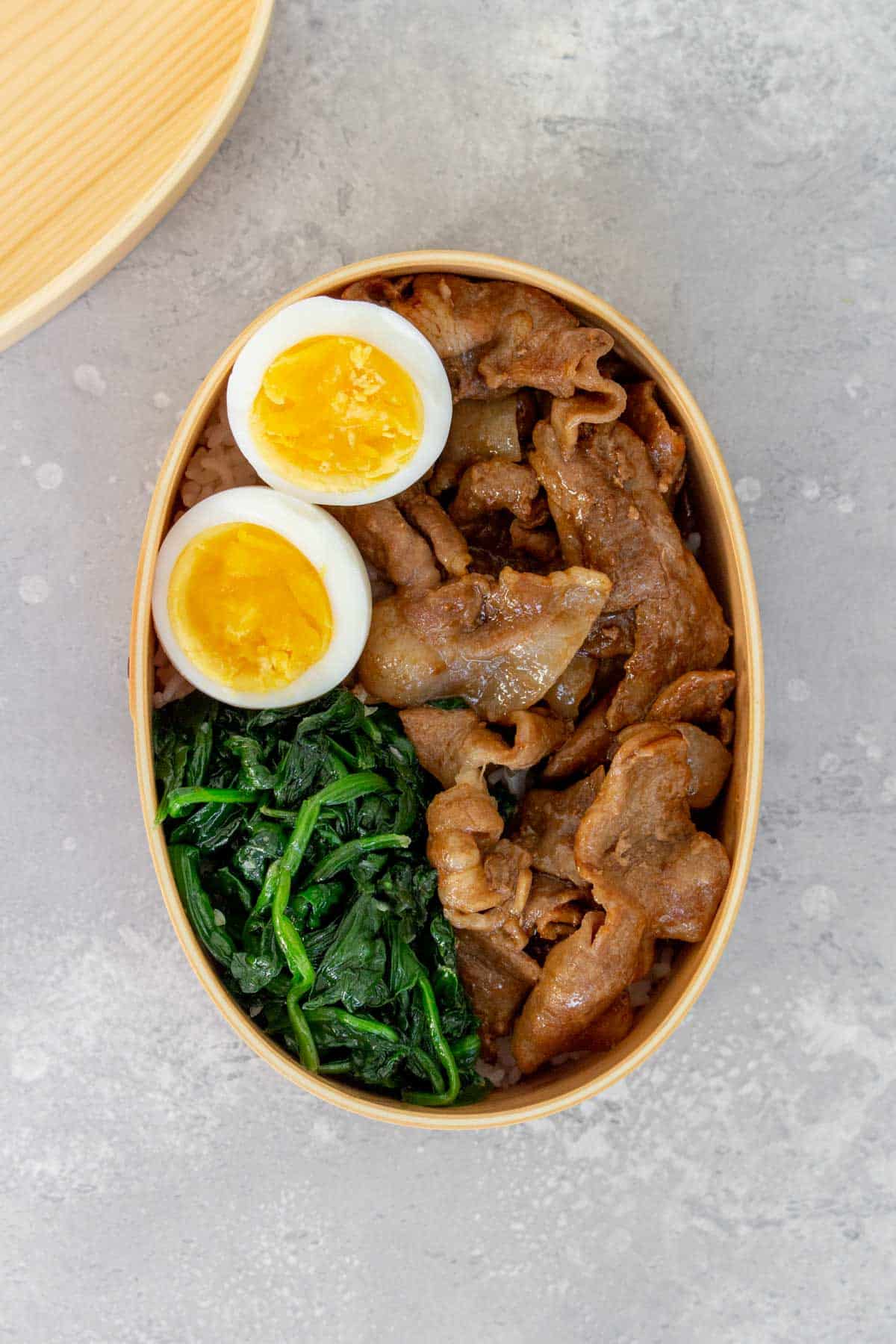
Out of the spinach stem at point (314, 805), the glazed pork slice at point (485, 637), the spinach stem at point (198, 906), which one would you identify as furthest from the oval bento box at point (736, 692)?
the glazed pork slice at point (485, 637)

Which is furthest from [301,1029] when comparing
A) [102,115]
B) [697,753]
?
[102,115]

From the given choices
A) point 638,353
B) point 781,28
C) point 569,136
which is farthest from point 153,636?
point 781,28

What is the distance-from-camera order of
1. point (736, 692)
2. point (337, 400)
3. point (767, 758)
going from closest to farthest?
point (337, 400) → point (736, 692) → point (767, 758)

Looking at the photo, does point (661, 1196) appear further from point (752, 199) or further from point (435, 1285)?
point (752, 199)

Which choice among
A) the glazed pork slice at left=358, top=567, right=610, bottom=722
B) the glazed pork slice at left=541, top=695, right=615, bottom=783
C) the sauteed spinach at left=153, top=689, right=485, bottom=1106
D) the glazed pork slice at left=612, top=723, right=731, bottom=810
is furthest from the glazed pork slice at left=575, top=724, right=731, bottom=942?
the sauteed spinach at left=153, top=689, right=485, bottom=1106

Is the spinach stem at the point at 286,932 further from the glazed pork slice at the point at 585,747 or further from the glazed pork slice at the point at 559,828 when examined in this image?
the glazed pork slice at the point at 585,747

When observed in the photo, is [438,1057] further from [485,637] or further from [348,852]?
[485,637]
